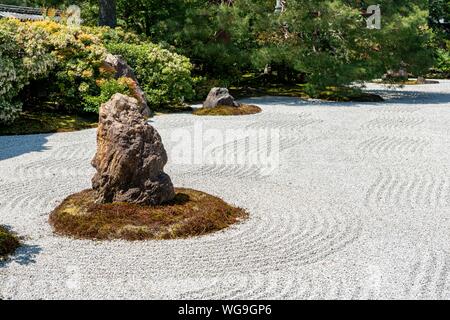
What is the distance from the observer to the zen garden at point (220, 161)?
5355 mm

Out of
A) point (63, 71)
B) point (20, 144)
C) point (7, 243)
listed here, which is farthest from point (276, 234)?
point (63, 71)

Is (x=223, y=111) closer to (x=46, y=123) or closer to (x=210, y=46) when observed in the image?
(x=210, y=46)

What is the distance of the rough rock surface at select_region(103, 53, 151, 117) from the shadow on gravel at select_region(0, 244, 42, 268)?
10.5 m

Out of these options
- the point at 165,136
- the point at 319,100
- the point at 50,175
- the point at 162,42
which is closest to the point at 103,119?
the point at 50,175

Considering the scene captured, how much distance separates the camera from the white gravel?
5008 millimetres

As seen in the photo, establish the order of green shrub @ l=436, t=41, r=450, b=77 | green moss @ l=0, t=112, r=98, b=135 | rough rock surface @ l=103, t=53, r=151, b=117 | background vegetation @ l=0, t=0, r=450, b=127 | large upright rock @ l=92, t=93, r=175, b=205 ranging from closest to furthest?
large upright rock @ l=92, t=93, r=175, b=205
green moss @ l=0, t=112, r=98, b=135
background vegetation @ l=0, t=0, r=450, b=127
rough rock surface @ l=103, t=53, r=151, b=117
green shrub @ l=436, t=41, r=450, b=77

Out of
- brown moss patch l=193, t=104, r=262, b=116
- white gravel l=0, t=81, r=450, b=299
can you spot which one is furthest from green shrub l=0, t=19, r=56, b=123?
brown moss patch l=193, t=104, r=262, b=116

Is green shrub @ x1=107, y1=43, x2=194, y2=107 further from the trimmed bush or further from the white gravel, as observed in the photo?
the white gravel

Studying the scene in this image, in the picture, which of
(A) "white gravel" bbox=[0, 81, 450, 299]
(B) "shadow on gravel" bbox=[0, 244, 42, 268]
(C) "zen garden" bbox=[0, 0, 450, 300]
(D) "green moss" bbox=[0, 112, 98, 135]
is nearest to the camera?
(A) "white gravel" bbox=[0, 81, 450, 299]

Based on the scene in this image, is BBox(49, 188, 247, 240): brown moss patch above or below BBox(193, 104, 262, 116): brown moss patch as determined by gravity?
below

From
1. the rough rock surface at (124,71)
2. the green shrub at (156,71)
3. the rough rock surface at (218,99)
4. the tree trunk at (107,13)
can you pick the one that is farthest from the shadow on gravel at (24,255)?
the tree trunk at (107,13)

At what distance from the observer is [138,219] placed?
256 inches

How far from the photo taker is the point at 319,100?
22.3 metres

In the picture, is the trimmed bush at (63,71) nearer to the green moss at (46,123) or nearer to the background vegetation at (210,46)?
the background vegetation at (210,46)
